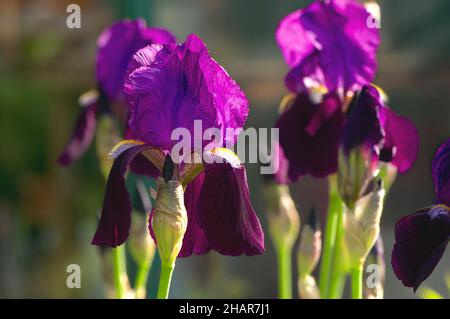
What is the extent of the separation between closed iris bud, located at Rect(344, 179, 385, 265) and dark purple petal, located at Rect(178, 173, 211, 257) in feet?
0.63

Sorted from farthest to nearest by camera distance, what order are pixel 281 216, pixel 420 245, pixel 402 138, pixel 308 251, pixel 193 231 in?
pixel 281 216 → pixel 308 251 → pixel 402 138 → pixel 193 231 → pixel 420 245

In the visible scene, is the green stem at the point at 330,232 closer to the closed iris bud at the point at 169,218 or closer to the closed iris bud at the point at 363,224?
the closed iris bud at the point at 363,224

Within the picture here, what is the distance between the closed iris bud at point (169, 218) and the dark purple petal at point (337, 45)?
0.36 m

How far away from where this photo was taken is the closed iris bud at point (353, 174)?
0.93 metres

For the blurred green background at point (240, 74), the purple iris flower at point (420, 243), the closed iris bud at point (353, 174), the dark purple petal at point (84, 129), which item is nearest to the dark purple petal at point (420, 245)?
the purple iris flower at point (420, 243)

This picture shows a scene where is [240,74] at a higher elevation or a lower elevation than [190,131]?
higher

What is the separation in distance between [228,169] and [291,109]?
0.97 feet

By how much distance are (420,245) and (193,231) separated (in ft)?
0.89

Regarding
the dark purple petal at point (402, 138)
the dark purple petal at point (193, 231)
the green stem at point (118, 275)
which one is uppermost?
the dark purple petal at point (402, 138)

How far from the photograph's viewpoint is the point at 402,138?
1.04m

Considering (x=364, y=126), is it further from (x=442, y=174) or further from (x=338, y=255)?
(x=338, y=255)

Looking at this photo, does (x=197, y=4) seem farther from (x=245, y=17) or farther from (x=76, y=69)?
(x=76, y=69)

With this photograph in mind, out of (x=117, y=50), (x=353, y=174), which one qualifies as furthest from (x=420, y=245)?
(x=117, y=50)

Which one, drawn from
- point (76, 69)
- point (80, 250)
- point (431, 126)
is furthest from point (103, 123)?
point (80, 250)
